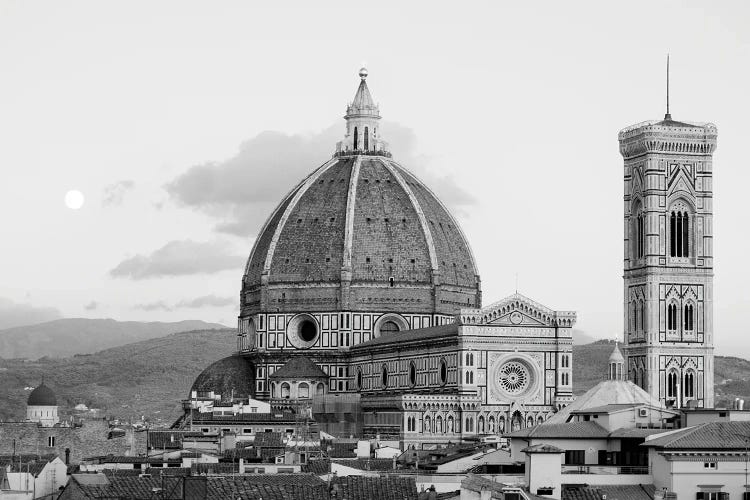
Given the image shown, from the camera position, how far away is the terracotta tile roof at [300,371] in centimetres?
16250

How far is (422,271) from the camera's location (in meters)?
165

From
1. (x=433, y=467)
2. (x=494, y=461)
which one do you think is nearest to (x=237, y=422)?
(x=433, y=467)

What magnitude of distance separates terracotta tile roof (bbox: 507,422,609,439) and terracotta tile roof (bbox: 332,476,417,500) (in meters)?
10.7

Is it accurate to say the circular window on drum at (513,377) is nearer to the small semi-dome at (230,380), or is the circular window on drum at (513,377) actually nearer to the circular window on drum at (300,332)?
the circular window on drum at (300,332)

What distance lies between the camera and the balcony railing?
65537 millimetres

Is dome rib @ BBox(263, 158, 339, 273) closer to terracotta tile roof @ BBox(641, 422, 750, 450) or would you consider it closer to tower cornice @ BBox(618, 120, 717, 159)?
tower cornice @ BBox(618, 120, 717, 159)

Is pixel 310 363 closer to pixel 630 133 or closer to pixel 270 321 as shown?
pixel 270 321

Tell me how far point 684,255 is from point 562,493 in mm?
86029

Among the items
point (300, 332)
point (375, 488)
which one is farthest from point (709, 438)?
point (300, 332)

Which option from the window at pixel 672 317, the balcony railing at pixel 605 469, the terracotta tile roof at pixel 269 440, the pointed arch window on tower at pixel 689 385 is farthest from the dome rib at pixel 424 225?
the balcony railing at pixel 605 469

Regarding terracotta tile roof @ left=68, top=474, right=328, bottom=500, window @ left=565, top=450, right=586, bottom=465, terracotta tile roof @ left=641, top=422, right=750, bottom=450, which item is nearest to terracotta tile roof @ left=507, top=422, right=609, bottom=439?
window @ left=565, top=450, right=586, bottom=465

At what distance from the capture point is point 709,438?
6300 cm

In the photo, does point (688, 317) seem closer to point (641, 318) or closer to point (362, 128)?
point (641, 318)

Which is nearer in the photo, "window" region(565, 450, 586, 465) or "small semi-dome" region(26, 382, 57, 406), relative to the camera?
"window" region(565, 450, 586, 465)
